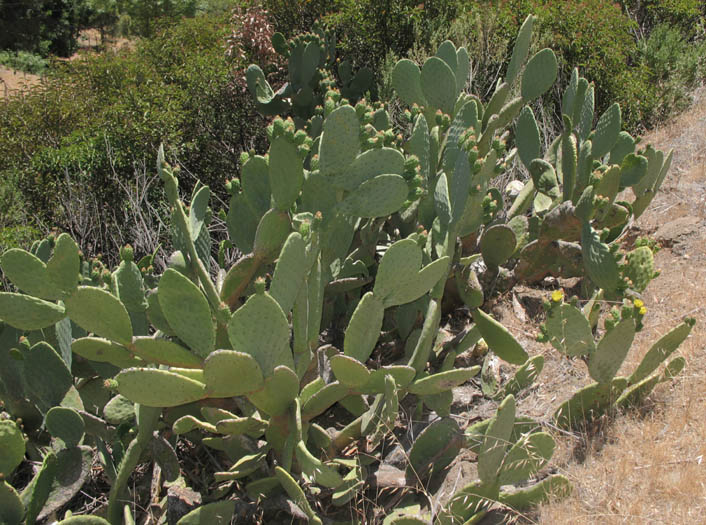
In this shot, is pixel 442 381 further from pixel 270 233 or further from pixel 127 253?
pixel 127 253

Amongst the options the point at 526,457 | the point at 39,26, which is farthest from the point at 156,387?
the point at 39,26

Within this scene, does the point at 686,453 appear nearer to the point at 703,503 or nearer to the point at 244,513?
the point at 703,503

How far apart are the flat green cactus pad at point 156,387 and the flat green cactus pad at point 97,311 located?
215 millimetres

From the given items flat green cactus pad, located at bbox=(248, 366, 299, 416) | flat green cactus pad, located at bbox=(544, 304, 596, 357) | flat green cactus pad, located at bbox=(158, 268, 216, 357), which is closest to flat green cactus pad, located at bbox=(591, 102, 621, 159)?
flat green cactus pad, located at bbox=(544, 304, 596, 357)

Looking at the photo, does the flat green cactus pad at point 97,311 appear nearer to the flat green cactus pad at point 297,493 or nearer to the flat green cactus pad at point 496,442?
the flat green cactus pad at point 297,493

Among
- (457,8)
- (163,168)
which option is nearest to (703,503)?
(163,168)

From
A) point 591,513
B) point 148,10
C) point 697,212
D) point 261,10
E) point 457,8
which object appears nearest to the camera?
point 591,513

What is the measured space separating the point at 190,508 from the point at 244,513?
0.61ft

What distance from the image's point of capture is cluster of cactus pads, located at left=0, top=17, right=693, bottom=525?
5.78 feet

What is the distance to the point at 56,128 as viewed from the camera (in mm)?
6422

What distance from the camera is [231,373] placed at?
5.36 feet

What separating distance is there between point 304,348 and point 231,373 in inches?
17.8

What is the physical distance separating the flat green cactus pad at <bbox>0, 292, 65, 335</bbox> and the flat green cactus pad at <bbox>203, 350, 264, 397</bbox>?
59cm

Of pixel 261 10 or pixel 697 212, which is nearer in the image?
pixel 697 212
